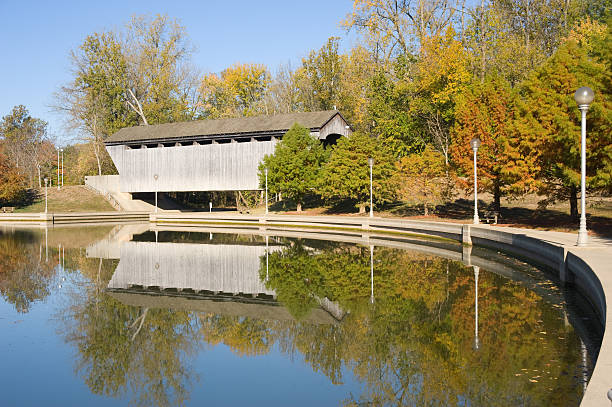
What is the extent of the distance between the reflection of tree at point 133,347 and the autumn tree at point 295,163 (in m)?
32.3

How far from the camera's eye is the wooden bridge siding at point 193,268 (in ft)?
54.9

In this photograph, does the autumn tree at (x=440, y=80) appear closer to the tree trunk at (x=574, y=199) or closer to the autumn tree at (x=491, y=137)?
the autumn tree at (x=491, y=137)

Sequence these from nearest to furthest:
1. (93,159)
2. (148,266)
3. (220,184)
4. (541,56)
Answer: (148,266), (541,56), (220,184), (93,159)

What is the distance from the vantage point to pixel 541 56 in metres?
45.1

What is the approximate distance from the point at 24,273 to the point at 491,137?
83.5 feet

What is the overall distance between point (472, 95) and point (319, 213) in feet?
57.1

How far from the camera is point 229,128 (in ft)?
175

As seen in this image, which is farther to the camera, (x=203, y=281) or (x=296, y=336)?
(x=203, y=281)

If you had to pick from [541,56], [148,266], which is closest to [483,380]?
[148,266]

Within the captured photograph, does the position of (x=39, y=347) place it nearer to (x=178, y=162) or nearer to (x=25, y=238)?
(x=25, y=238)

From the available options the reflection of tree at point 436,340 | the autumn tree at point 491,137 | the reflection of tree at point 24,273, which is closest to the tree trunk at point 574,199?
the autumn tree at point 491,137

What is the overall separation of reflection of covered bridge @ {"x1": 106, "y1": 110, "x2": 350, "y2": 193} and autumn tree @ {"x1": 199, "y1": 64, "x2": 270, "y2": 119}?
19.2 meters

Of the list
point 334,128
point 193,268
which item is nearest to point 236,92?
point 334,128

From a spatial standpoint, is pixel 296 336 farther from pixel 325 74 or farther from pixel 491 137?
pixel 325 74
